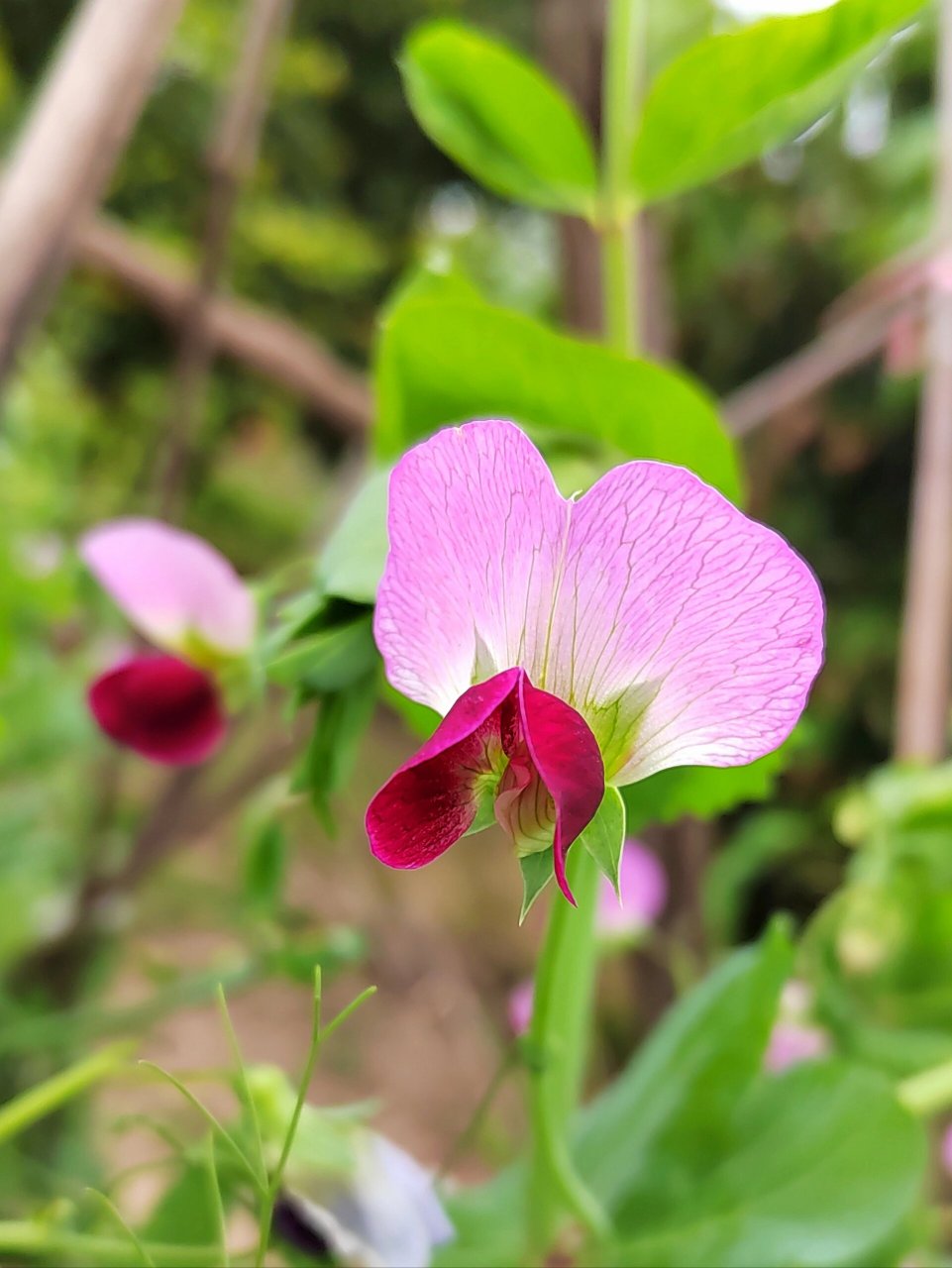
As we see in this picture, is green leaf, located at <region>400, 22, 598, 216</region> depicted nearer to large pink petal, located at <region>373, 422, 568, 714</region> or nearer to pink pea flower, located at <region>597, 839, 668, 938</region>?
large pink petal, located at <region>373, 422, 568, 714</region>

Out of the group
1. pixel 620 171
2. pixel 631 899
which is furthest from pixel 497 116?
pixel 631 899

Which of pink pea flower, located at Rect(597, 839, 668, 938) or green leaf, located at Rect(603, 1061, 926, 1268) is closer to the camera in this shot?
green leaf, located at Rect(603, 1061, 926, 1268)

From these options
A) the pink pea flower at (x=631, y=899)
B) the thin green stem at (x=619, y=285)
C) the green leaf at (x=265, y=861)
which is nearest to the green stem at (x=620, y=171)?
the thin green stem at (x=619, y=285)

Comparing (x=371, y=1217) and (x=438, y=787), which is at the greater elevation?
(x=438, y=787)

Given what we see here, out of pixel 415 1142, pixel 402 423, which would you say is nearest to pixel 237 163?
pixel 402 423

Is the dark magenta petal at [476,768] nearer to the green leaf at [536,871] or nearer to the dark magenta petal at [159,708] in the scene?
the green leaf at [536,871]

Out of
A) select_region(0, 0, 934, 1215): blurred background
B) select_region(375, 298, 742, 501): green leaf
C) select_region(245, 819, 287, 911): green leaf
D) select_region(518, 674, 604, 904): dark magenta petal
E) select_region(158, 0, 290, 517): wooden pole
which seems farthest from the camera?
select_region(0, 0, 934, 1215): blurred background

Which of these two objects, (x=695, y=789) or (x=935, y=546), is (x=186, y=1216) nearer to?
(x=695, y=789)

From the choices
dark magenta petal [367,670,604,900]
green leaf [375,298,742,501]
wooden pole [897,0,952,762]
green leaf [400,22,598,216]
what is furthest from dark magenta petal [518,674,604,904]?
wooden pole [897,0,952,762]
